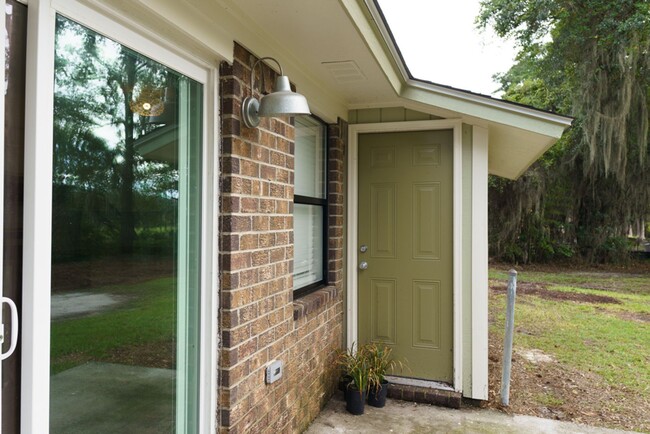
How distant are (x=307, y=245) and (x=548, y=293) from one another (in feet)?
22.7

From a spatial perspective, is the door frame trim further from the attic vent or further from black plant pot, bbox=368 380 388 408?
the attic vent

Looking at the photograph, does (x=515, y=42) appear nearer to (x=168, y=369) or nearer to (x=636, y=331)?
(x=636, y=331)

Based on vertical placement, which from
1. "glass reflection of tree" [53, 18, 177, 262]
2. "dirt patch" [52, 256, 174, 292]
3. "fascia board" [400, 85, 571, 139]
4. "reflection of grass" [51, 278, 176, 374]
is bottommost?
"reflection of grass" [51, 278, 176, 374]

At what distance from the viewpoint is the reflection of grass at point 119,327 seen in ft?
4.32

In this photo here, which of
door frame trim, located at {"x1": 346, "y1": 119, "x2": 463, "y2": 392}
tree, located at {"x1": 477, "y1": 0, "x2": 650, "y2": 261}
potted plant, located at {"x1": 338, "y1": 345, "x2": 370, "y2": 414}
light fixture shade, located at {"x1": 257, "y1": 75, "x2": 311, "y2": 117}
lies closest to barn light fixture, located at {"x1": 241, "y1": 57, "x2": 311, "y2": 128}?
light fixture shade, located at {"x1": 257, "y1": 75, "x2": 311, "y2": 117}

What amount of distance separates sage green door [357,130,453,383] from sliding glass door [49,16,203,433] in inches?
77.7

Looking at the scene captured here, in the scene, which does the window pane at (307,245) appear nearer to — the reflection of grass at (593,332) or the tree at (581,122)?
the reflection of grass at (593,332)

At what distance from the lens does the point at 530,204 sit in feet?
39.8

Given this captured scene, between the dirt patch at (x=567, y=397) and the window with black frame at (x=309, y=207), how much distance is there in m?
1.66

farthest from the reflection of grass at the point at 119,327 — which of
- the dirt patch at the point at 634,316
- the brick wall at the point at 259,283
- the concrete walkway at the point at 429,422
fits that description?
the dirt patch at the point at 634,316

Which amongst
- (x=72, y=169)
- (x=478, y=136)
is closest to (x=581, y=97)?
(x=478, y=136)

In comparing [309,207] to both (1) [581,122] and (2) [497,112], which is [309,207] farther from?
(1) [581,122]

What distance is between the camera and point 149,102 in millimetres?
1671

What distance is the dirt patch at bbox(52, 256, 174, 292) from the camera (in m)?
1.30
